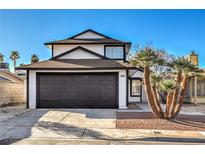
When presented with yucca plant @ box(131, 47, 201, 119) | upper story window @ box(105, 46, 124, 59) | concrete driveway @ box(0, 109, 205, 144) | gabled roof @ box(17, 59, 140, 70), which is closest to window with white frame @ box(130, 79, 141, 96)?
upper story window @ box(105, 46, 124, 59)

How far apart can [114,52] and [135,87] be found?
409 centimetres

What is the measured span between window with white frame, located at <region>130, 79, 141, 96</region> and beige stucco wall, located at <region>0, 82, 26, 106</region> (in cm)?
899

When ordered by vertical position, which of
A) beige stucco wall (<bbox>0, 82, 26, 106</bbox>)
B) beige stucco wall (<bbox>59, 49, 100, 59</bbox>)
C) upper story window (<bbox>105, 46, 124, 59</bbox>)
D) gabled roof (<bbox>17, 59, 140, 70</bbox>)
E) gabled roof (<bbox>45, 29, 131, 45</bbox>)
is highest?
gabled roof (<bbox>45, 29, 131, 45</bbox>)

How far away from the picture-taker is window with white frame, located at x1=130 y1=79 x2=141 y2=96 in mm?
19359

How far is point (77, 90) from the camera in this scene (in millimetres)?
13797

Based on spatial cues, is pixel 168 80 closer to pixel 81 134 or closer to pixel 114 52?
pixel 81 134

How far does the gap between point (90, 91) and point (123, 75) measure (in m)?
2.22

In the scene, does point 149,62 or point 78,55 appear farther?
point 78,55

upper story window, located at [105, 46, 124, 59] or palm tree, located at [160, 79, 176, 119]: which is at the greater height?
upper story window, located at [105, 46, 124, 59]

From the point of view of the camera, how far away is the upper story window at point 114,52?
16.9m

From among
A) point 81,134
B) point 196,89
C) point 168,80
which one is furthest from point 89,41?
point 81,134

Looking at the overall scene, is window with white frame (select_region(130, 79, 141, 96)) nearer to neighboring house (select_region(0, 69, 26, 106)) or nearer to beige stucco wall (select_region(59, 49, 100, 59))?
beige stucco wall (select_region(59, 49, 100, 59))
